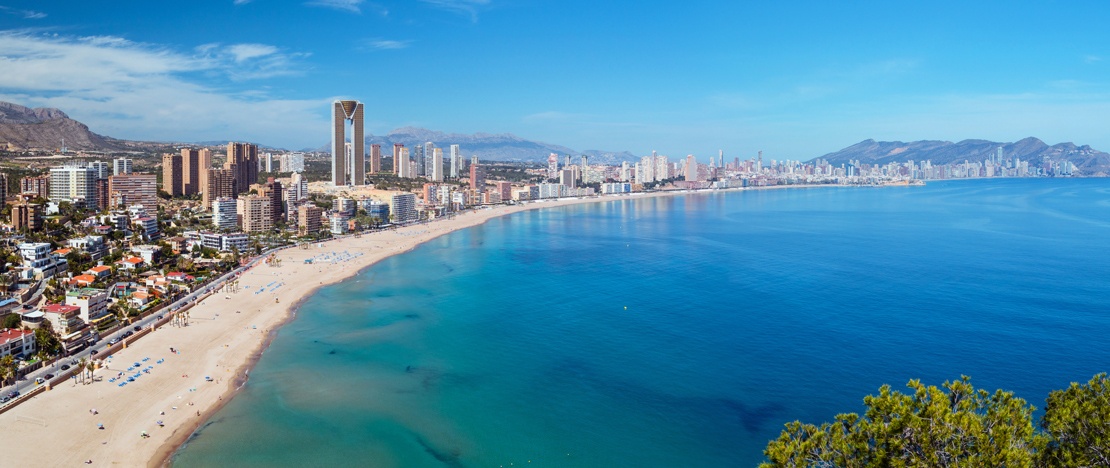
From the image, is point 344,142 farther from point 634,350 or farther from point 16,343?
point 634,350

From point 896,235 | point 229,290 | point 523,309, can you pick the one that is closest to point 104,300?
point 229,290

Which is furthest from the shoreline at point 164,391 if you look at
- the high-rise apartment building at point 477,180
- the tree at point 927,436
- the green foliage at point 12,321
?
the high-rise apartment building at point 477,180

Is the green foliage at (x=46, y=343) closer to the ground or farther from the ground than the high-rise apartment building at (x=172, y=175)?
closer to the ground

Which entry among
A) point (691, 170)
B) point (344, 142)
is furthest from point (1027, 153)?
point (344, 142)

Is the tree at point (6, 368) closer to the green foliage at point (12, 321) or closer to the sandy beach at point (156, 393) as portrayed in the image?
the sandy beach at point (156, 393)

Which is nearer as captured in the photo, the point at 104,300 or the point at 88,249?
the point at 104,300

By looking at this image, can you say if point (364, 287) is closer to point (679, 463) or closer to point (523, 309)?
point (523, 309)
